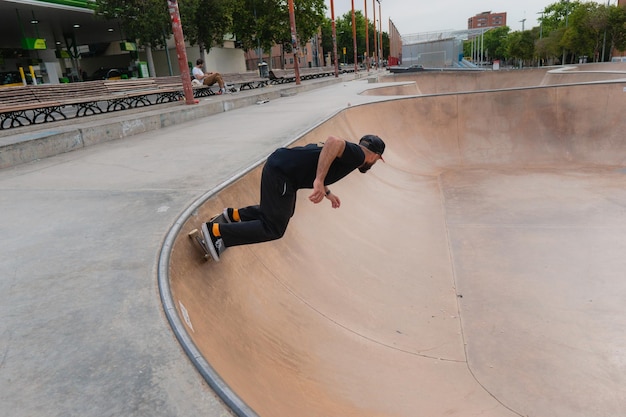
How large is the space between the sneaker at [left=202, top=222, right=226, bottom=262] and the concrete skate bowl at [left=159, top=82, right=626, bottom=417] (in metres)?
0.14

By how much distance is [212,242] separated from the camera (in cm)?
303

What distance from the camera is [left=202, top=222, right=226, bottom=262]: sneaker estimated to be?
3.01 metres

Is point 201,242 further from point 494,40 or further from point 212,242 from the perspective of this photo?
point 494,40

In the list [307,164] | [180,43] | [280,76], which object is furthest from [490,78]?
[307,164]

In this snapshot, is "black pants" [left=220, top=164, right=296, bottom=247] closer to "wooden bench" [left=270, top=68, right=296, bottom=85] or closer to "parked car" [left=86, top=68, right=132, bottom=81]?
"wooden bench" [left=270, top=68, right=296, bottom=85]

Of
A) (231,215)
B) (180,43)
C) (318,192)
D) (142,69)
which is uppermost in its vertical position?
(142,69)

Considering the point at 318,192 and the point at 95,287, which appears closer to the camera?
the point at 95,287

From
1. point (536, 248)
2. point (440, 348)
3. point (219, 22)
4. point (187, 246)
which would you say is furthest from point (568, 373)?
point (219, 22)

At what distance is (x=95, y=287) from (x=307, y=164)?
1516 mm

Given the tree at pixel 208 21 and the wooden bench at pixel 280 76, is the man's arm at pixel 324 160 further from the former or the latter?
the tree at pixel 208 21

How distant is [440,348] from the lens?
3707 millimetres

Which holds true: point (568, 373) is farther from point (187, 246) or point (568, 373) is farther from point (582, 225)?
point (582, 225)

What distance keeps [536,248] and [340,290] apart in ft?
10.2

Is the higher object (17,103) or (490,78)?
(17,103)
